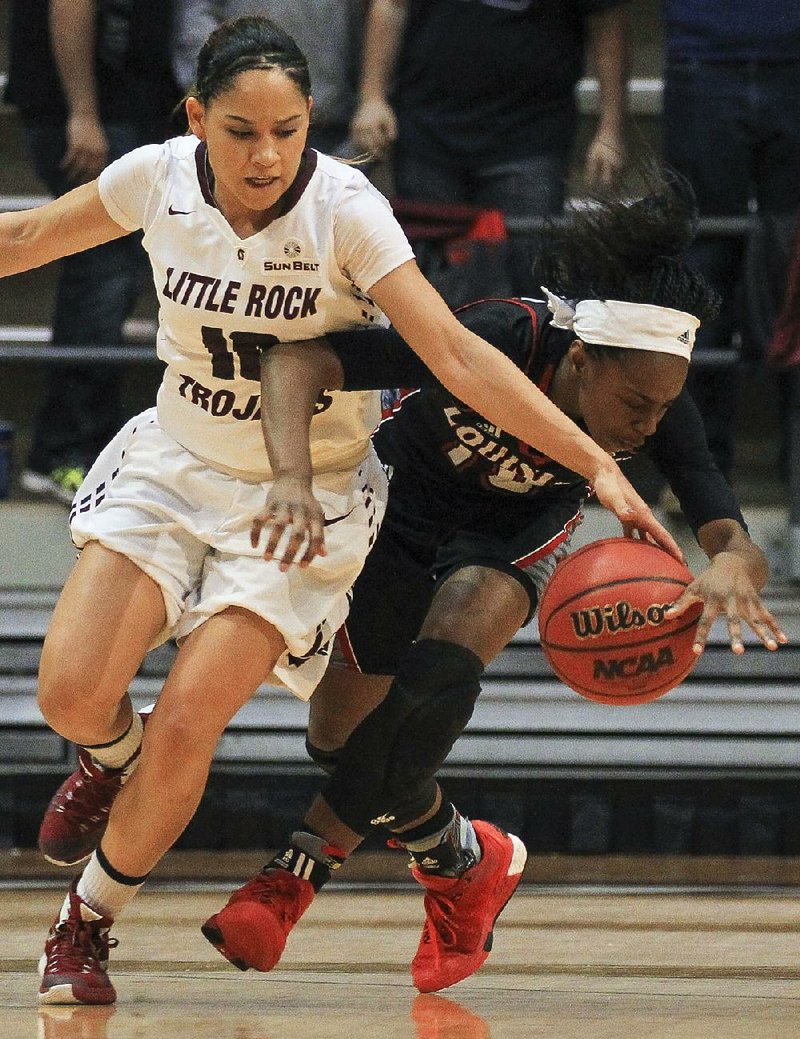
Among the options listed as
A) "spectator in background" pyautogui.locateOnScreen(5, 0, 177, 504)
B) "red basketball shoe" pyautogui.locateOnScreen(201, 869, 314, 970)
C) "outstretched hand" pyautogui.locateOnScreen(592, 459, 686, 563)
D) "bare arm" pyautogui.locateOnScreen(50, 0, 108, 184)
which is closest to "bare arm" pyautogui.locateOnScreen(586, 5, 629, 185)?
"spectator in background" pyautogui.locateOnScreen(5, 0, 177, 504)

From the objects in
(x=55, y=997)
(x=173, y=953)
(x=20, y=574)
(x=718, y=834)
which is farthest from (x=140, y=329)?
(x=55, y=997)

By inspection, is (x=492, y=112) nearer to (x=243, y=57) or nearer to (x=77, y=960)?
→ (x=243, y=57)

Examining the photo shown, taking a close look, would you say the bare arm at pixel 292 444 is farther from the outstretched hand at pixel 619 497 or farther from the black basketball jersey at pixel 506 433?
the outstretched hand at pixel 619 497

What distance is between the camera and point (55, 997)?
2676 mm

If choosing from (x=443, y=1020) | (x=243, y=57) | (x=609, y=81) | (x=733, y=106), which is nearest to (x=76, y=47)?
(x=609, y=81)

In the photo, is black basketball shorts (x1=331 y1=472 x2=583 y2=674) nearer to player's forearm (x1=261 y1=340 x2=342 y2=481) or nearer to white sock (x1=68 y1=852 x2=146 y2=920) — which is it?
player's forearm (x1=261 y1=340 x2=342 y2=481)

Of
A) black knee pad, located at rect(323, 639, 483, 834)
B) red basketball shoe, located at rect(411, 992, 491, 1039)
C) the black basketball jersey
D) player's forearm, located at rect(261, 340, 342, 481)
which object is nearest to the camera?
red basketball shoe, located at rect(411, 992, 491, 1039)

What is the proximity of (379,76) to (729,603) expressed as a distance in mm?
2663

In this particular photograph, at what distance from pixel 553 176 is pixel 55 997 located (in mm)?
3043

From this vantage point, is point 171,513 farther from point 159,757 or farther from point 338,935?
point 338,935

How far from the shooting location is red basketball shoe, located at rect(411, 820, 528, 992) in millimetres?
2947

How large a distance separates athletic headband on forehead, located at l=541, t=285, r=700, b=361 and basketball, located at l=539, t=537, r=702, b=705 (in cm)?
35

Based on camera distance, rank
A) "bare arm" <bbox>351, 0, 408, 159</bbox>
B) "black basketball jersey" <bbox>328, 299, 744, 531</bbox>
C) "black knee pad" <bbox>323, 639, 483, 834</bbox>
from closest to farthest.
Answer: "black basketball jersey" <bbox>328, 299, 744, 531</bbox>
"black knee pad" <bbox>323, 639, 483, 834</bbox>
"bare arm" <bbox>351, 0, 408, 159</bbox>

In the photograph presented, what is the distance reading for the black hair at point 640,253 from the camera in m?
3.00
